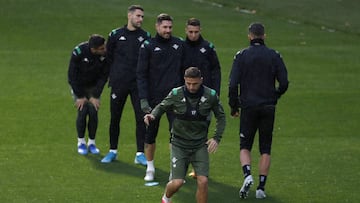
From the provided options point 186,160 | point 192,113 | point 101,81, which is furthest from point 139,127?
point 192,113

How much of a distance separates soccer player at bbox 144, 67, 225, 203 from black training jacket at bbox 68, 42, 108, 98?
3425 mm

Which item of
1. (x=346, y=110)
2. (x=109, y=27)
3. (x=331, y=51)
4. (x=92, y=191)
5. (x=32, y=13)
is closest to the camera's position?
(x=92, y=191)

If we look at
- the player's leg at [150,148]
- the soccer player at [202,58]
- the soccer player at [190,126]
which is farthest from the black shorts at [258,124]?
the player's leg at [150,148]

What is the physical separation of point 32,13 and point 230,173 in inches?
794

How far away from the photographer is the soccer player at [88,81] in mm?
13906

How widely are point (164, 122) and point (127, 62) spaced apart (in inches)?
146

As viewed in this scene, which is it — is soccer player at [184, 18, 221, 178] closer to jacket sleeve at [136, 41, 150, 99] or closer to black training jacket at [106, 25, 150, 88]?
jacket sleeve at [136, 41, 150, 99]

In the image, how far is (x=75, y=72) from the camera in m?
14.0

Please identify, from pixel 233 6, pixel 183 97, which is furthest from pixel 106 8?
pixel 183 97

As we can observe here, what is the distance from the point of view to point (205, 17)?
32.2m

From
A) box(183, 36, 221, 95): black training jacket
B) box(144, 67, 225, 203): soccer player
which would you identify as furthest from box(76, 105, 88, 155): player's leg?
A: box(144, 67, 225, 203): soccer player

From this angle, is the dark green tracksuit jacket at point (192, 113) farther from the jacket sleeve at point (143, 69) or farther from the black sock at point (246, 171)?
the jacket sleeve at point (143, 69)

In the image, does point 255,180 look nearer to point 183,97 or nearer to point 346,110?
point 183,97

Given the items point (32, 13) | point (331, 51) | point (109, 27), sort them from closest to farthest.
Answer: point (331, 51) → point (109, 27) → point (32, 13)
